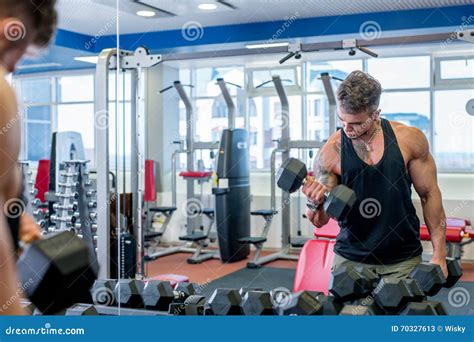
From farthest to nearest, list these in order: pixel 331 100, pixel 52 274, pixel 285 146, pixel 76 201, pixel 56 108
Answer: pixel 56 108 < pixel 285 146 < pixel 331 100 < pixel 76 201 < pixel 52 274

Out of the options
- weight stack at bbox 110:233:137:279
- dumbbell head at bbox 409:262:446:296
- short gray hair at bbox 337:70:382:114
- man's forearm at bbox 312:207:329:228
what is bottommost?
weight stack at bbox 110:233:137:279

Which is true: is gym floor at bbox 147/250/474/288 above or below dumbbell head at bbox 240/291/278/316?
below

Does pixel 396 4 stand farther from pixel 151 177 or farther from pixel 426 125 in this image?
pixel 151 177

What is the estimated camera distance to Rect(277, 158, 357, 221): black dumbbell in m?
1.66

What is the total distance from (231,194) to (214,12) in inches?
73.8

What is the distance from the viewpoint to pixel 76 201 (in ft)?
14.6

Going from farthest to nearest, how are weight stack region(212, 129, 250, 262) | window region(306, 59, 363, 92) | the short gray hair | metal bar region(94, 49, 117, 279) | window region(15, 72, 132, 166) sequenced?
window region(15, 72, 132, 166)
window region(306, 59, 363, 92)
weight stack region(212, 129, 250, 262)
metal bar region(94, 49, 117, 279)
the short gray hair

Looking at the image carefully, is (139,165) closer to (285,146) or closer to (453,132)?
(285,146)

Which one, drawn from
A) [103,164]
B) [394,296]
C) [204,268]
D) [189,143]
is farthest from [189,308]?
[189,143]

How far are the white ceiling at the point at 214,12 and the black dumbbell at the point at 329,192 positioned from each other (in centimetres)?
381

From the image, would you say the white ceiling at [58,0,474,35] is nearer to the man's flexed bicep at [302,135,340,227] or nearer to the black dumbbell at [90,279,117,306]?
the man's flexed bicep at [302,135,340,227]

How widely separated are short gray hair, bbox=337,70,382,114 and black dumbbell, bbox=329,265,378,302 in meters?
0.62

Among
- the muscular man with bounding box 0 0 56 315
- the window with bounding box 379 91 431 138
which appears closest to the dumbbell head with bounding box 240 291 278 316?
the muscular man with bounding box 0 0 56 315

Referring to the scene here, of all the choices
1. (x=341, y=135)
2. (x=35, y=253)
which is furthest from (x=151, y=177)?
(x=35, y=253)
